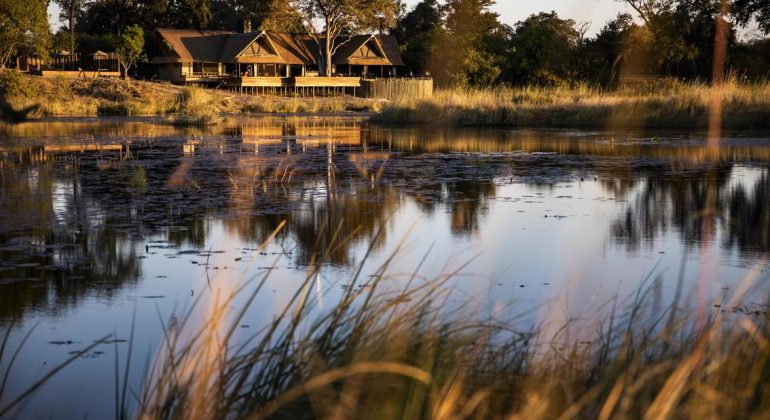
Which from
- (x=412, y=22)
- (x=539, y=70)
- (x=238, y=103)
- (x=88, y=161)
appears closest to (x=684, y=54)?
(x=539, y=70)

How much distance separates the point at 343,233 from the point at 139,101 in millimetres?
38139

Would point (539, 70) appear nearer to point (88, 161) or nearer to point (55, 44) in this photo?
point (55, 44)

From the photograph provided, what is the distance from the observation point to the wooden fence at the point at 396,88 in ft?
165

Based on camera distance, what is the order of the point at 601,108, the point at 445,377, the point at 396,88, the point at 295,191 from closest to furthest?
the point at 445,377 → the point at 295,191 → the point at 601,108 → the point at 396,88

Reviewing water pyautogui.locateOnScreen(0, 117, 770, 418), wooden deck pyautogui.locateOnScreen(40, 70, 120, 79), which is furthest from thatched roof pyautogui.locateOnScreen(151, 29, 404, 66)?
water pyautogui.locateOnScreen(0, 117, 770, 418)

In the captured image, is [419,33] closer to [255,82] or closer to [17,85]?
[255,82]

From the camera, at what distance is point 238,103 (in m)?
46.2

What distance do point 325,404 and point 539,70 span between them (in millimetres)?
52036

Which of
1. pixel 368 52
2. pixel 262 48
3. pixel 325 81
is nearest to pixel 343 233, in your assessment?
pixel 325 81

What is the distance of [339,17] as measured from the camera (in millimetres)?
65750

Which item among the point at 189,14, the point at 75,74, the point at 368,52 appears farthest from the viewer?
the point at 189,14

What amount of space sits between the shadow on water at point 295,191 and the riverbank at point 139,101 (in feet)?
48.2

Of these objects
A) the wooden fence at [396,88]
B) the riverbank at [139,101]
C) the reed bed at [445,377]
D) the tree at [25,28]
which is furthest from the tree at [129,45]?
the reed bed at [445,377]

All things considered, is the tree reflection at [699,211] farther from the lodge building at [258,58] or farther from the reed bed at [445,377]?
the lodge building at [258,58]
